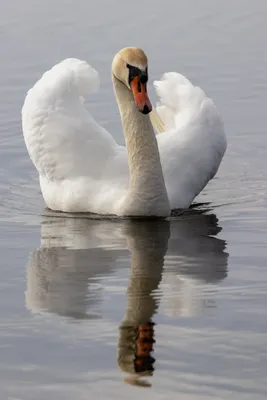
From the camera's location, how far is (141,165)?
9.65 m

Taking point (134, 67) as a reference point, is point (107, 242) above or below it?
below

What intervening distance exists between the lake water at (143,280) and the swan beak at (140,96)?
880 millimetres

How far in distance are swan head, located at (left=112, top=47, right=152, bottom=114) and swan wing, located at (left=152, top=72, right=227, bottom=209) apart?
0.83 m

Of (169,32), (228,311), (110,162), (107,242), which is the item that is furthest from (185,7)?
(228,311)

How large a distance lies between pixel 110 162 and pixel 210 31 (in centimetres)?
673

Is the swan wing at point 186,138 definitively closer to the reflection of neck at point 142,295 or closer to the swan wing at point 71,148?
the swan wing at point 71,148

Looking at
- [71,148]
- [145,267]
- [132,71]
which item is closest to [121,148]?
[71,148]

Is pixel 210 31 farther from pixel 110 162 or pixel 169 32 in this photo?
pixel 110 162

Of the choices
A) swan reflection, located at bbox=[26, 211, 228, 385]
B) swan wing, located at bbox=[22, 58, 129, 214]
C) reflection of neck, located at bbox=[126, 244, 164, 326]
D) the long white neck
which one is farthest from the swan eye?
reflection of neck, located at bbox=[126, 244, 164, 326]

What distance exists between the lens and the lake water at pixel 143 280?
618 cm

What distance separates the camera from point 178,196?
981 centimetres

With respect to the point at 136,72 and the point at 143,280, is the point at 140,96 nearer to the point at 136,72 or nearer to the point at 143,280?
the point at 136,72

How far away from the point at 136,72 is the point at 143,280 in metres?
2.01

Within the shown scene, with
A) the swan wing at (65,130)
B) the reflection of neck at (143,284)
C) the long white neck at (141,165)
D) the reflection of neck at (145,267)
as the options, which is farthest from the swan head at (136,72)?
the reflection of neck at (143,284)
